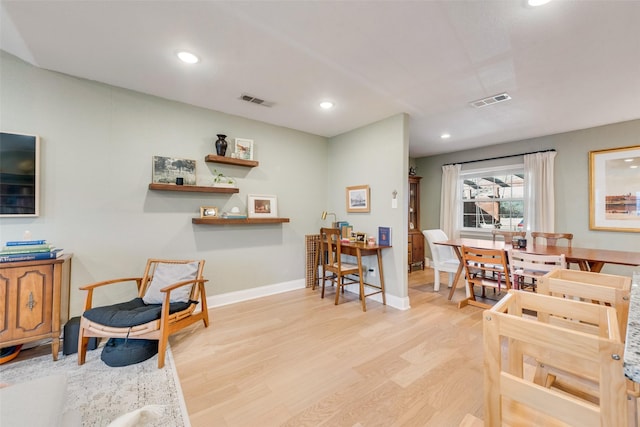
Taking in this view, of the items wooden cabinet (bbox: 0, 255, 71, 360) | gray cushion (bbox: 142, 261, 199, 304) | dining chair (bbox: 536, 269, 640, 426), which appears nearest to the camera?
dining chair (bbox: 536, 269, 640, 426)

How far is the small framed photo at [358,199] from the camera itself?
12.6 feet

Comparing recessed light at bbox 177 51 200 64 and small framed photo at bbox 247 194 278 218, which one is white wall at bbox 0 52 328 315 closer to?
small framed photo at bbox 247 194 278 218

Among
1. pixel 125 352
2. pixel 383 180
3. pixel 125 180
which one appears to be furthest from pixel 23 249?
pixel 383 180

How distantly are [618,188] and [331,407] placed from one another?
4.85 meters

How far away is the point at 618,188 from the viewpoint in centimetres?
371

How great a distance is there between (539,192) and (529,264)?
230 cm

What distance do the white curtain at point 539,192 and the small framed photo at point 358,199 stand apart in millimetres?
2908

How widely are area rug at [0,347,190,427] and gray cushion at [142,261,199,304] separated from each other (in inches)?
18.8

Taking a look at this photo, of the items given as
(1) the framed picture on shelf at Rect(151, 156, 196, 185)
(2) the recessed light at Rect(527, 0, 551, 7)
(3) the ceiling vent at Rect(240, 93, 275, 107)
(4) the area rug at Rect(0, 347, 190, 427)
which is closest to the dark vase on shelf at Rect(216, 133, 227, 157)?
(1) the framed picture on shelf at Rect(151, 156, 196, 185)

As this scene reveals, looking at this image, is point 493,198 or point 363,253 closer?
point 363,253

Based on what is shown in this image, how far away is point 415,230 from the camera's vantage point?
5742 mm

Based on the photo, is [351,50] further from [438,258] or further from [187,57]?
[438,258]

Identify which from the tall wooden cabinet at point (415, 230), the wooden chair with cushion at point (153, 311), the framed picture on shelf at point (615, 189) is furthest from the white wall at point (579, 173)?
the wooden chair with cushion at point (153, 311)

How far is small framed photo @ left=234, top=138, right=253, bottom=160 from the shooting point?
3.53 metres
